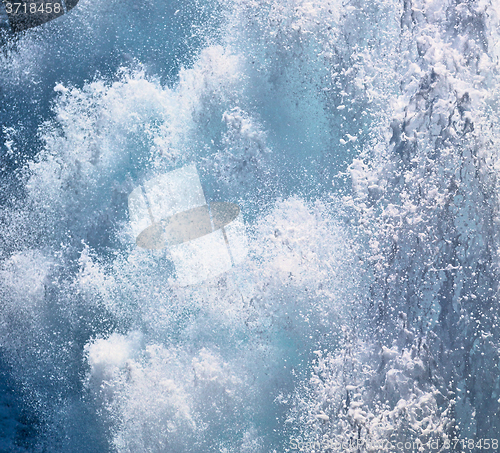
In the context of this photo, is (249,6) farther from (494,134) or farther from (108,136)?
(494,134)

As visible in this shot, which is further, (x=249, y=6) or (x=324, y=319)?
(x=249, y=6)

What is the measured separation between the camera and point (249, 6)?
5.06ft

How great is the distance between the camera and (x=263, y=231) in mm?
1462

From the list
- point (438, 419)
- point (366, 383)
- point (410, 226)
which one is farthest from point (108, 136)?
point (438, 419)

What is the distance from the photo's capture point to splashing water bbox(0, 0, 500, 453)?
140cm

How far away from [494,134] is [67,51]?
63.5 inches

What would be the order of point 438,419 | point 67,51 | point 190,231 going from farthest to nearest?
1. point 67,51
2. point 190,231
3. point 438,419

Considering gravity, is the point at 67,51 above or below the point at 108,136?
above

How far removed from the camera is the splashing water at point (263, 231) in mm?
1402

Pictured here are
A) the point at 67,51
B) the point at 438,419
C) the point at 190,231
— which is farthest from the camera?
the point at 67,51

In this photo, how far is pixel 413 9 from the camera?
1501mm

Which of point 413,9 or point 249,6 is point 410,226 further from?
point 249,6

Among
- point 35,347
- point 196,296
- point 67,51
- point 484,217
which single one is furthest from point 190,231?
point 484,217

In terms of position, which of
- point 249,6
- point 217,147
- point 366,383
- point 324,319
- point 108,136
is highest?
point 249,6
